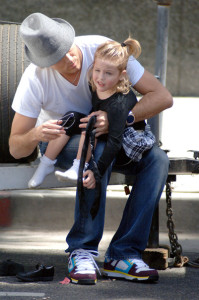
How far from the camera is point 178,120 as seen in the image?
275 inches

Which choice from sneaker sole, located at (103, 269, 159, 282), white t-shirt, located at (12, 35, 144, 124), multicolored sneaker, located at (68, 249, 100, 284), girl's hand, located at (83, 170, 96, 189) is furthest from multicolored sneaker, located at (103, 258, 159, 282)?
white t-shirt, located at (12, 35, 144, 124)

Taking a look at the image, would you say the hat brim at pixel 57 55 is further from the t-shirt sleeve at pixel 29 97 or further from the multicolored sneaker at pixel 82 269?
the multicolored sneaker at pixel 82 269

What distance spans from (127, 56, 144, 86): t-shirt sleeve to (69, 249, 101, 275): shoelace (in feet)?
3.02

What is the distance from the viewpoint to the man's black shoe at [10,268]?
11.9 ft

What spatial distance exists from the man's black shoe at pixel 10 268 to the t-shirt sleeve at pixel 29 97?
771 millimetres

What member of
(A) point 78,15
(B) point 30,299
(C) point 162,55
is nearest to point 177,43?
(A) point 78,15

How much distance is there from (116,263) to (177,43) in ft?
19.9

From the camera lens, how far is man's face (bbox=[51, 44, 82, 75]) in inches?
142

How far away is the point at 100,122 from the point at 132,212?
50 cm

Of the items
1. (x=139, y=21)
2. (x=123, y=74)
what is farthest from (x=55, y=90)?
(x=139, y=21)

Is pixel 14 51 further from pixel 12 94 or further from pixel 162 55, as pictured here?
pixel 162 55

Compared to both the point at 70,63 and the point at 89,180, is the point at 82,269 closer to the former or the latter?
the point at 89,180

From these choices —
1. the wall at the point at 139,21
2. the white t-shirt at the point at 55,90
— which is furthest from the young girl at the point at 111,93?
the wall at the point at 139,21

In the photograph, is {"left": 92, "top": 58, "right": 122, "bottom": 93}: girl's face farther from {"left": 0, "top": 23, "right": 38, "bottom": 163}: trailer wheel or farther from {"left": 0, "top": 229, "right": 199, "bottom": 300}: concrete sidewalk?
{"left": 0, "top": 229, "right": 199, "bottom": 300}: concrete sidewalk
